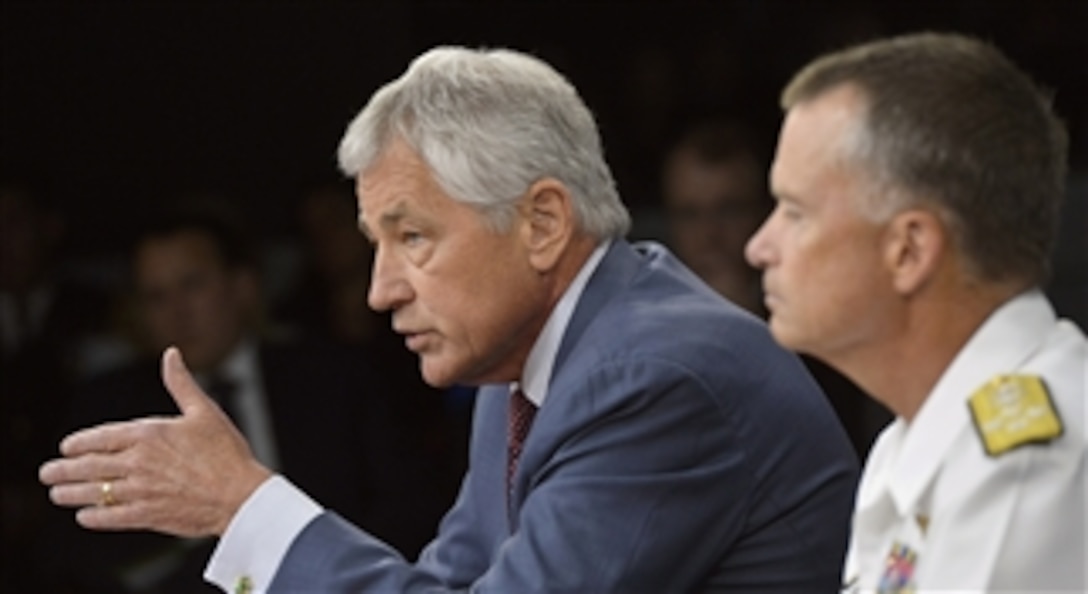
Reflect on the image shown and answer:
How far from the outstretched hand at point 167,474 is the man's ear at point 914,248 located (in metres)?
0.92

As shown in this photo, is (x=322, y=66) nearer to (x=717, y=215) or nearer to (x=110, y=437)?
(x=717, y=215)

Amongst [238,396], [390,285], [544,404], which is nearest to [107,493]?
[390,285]

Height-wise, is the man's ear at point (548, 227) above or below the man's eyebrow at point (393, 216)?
below

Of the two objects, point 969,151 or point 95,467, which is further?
point 95,467

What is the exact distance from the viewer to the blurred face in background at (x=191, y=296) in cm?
439

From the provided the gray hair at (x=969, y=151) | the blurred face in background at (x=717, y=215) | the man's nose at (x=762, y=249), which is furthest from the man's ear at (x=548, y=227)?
the blurred face in background at (x=717, y=215)

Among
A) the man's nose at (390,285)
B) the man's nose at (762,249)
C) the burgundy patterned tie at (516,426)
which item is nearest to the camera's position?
the man's nose at (762,249)

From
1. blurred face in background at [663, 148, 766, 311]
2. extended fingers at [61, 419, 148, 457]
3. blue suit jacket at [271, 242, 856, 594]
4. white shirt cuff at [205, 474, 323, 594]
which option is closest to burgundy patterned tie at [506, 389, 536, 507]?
blue suit jacket at [271, 242, 856, 594]

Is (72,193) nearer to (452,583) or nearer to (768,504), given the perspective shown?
(452,583)

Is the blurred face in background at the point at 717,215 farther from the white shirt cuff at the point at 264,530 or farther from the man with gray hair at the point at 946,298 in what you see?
the man with gray hair at the point at 946,298

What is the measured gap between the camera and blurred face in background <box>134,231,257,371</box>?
4.39m

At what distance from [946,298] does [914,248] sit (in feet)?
0.21

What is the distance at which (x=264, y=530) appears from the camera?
8.96 ft

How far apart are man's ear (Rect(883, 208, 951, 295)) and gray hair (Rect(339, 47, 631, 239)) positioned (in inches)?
28.2
